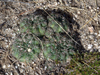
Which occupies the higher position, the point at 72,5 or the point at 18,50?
the point at 72,5

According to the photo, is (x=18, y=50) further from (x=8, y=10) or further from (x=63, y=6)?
(x=63, y=6)

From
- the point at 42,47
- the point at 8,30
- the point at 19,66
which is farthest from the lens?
the point at 8,30

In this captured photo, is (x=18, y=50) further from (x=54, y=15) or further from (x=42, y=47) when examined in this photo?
(x=54, y=15)

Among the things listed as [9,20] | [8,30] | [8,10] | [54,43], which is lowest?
[54,43]

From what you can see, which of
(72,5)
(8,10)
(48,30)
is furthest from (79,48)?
(8,10)

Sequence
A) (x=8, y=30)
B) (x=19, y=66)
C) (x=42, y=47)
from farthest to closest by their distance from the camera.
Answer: (x=8, y=30) → (x=19, y=66) → (x=42, y=47)

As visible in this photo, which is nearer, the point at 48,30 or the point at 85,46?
the point at 48,30
